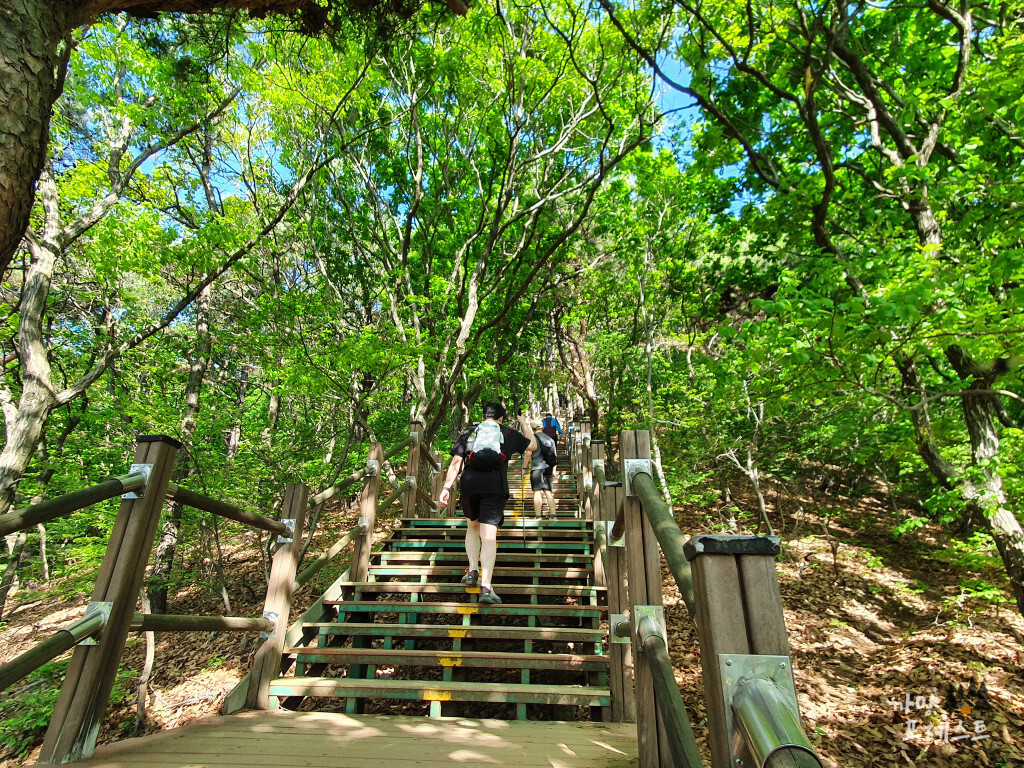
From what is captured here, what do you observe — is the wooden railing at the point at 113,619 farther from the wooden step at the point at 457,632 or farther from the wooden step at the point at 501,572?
the wooden step at the point at 501,572

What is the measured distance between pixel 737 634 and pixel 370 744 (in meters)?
2.23

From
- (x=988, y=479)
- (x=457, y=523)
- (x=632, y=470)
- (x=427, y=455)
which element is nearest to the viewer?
(x=632, y=470)

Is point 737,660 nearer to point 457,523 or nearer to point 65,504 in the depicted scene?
point 65,504

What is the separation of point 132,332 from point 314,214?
13.0 feet

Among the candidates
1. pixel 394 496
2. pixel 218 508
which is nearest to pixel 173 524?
pixel 394 496

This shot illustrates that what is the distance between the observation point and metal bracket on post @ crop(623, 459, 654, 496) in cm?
228

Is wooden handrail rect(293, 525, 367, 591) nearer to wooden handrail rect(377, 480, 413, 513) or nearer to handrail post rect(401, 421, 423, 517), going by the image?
wooden handrail rect(377, 480, 413, 513)

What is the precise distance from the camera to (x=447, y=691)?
3.07 meters

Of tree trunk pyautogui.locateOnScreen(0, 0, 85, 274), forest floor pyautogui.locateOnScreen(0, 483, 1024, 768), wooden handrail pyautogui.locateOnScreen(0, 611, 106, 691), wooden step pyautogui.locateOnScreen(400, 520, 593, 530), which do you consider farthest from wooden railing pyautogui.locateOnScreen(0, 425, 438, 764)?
forest floor pyautogui.locateOnScreen(0, 483, 1024, 768)

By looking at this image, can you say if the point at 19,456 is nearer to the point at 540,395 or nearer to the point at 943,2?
the point at 943,2

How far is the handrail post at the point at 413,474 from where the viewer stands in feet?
21.5

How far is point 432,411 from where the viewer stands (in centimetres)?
938

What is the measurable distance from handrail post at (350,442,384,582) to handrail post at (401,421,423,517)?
1301 millimetres

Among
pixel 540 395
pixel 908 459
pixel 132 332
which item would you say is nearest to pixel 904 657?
pixel 908 459
